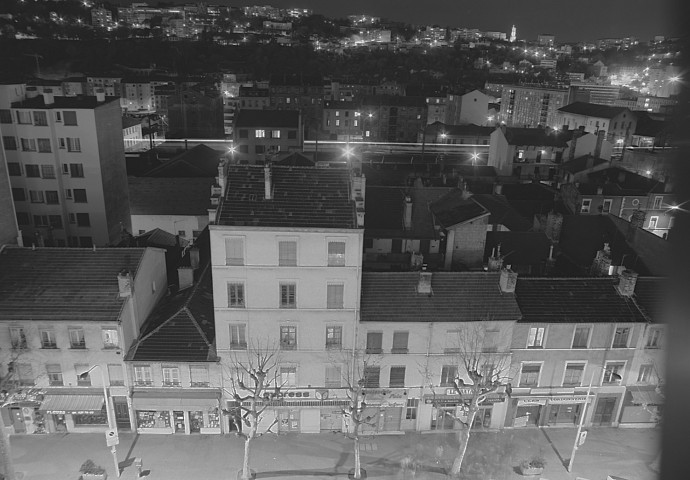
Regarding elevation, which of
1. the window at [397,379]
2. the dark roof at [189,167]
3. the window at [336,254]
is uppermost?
the window at [336,254]

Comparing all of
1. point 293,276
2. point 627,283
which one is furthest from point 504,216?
point 293,276

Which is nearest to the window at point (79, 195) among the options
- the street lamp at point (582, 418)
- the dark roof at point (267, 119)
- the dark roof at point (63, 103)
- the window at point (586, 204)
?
the dark roof at point (63, 103)

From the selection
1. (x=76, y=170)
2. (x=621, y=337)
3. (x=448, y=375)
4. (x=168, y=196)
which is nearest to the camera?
(x=448, y=375)

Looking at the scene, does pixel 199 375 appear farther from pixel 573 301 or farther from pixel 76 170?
pixel 76 170

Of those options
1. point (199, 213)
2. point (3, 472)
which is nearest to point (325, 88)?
point (199, 213)

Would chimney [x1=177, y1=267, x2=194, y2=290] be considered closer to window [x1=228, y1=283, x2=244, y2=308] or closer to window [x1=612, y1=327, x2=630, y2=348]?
window [x1=228, y1=283, x2=244, y2=308]

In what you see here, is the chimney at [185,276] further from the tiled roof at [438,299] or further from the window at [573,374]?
the window at [573,374]
